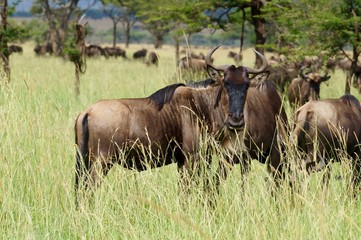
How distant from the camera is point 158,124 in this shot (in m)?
5.40

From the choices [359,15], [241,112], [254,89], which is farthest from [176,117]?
[359,15]

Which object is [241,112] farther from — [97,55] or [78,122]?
[97,55]

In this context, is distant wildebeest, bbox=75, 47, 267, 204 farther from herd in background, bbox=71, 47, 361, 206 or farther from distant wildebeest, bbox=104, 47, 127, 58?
distant wildebeest, bbox=104, 47, 127, 58

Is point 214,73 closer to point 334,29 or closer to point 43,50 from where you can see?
point 334,29

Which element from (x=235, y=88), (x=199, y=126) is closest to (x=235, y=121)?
(x=235, y=88)

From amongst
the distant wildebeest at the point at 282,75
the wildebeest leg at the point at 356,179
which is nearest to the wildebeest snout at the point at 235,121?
the wildebeest leg at the point at 356,179

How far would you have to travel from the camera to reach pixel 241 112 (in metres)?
5.07

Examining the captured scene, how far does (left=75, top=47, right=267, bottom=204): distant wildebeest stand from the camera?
508 centimetres

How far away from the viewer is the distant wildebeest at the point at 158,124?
508 cm

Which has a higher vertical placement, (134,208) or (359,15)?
(359,15)

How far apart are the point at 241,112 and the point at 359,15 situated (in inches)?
321

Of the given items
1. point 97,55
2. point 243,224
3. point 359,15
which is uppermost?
point 359,15

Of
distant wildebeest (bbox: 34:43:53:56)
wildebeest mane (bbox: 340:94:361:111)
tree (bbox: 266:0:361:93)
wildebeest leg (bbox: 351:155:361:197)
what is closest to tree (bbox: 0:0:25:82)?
tree (bbox: 266:0:361:93)

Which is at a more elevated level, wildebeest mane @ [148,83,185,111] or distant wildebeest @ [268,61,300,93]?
wildebeest mane @ [148,83,185,111]
